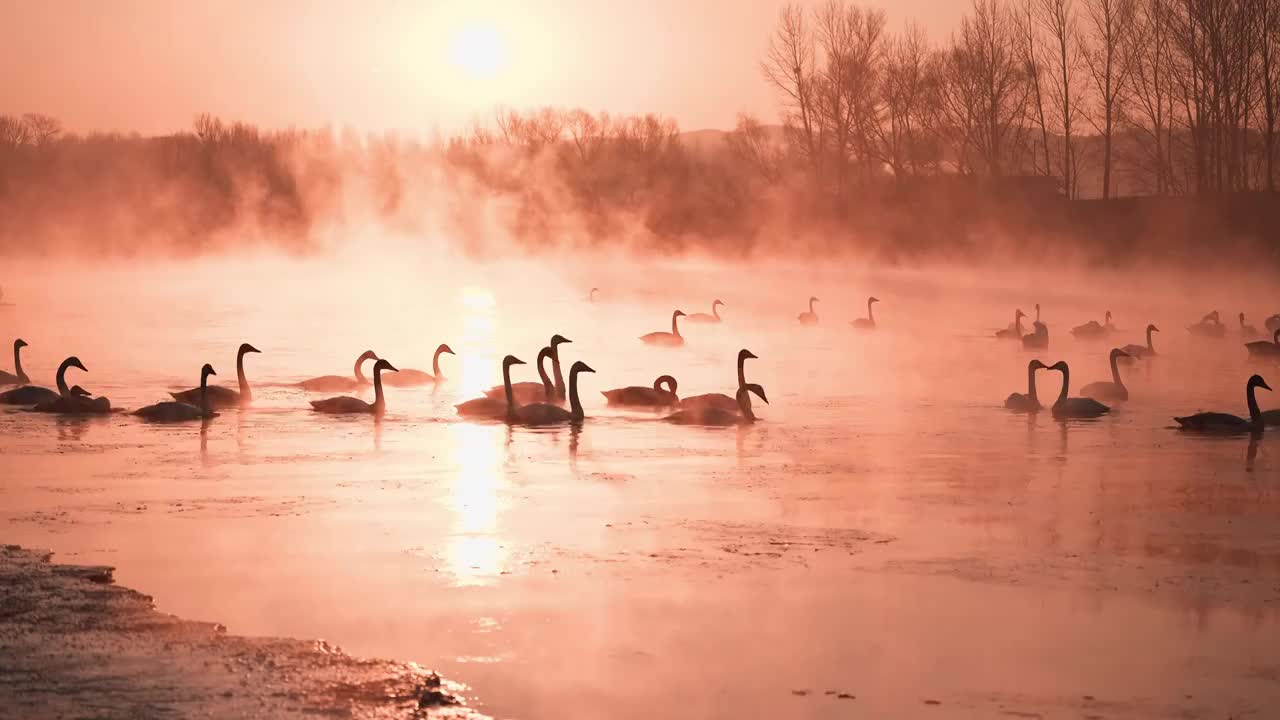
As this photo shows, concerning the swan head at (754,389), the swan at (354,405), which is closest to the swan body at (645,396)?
the swan head at (754,389)

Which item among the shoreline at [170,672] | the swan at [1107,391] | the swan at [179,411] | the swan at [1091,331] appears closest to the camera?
the shoreline at [170,672]

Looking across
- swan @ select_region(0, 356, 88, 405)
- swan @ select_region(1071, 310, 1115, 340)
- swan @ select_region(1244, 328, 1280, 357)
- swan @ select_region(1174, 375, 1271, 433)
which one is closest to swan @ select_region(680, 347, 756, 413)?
swan @ select_region(1174, 375, 1271, 433)

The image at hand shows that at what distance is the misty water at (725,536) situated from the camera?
9227 mm

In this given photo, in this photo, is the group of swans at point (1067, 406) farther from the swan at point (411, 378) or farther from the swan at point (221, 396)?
the swan at point (221, 396)

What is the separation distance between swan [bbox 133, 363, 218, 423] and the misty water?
1.31ft

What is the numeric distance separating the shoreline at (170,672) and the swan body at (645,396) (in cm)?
1283

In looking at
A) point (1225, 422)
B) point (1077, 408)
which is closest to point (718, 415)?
point (1077, 408)

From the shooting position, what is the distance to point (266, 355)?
1273 inches

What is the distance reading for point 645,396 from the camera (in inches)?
896

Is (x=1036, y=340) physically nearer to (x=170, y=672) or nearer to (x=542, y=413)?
(x=542, y=413)

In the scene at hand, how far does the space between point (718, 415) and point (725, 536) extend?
310 inches

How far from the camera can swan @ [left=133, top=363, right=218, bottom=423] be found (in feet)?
68.1

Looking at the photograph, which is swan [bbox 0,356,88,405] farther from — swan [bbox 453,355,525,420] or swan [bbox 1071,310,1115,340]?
swan [bbox 1071,310,1115,340]

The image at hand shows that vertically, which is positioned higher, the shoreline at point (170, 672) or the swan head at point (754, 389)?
the swan head at point (754, 389)
